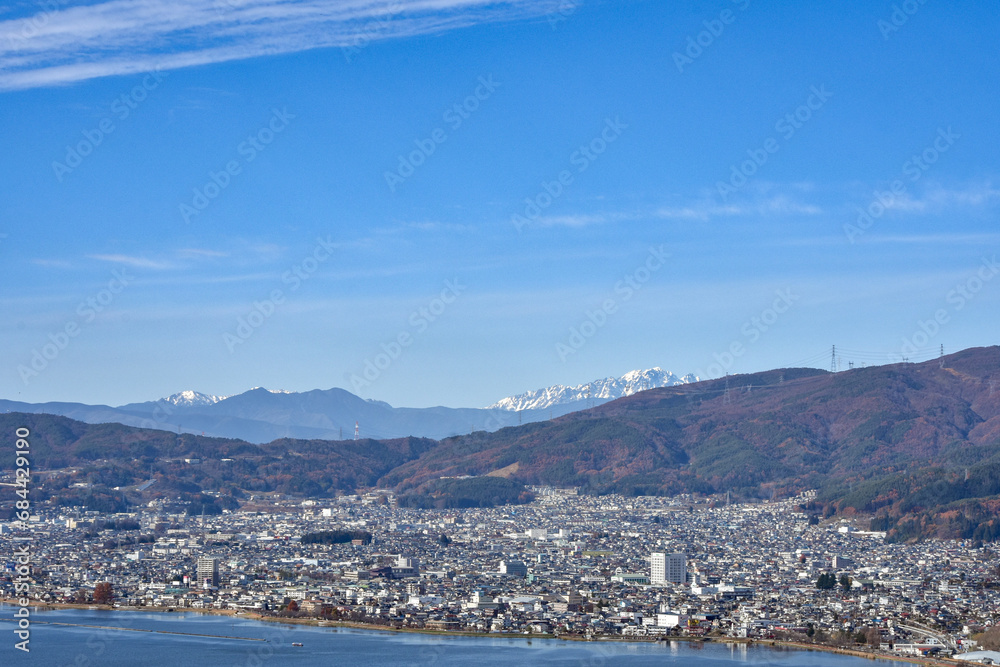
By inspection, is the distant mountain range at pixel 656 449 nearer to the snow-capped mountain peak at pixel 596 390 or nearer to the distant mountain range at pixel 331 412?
the distant mountain range at pixel 331 412

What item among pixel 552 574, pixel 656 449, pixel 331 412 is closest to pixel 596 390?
pixel 331 412

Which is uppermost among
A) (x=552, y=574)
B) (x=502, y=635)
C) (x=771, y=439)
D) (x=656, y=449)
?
(x=771, y=439)

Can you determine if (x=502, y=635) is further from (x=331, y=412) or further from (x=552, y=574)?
(x=331, y=412)

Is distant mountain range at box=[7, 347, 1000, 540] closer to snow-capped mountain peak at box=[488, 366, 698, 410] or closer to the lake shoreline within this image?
the lake shoreline

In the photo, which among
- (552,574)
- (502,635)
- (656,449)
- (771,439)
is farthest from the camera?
(656,449)

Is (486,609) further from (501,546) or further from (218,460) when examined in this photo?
(218,460)

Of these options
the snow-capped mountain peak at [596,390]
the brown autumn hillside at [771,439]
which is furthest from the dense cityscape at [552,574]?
A: the snow-capped mountain peak at [596,390]

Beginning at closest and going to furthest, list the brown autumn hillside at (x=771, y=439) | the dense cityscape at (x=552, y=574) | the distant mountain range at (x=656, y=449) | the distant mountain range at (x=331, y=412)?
the dense cityscape at (x=552, y=574) < the distant mountain range at (x=656, y=449) < the brown autumn hillside at (x=771, y=439) < the distant mountain range at (x=331, y=412)
